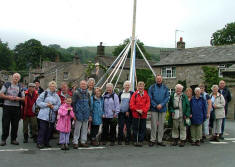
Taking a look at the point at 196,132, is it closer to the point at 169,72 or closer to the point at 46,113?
the point at 46,113

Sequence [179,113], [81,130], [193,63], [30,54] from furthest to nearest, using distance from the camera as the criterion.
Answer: [30,54] → [193,63] → [179,113] → [81,130]

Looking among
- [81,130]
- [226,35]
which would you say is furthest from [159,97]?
[226,35]

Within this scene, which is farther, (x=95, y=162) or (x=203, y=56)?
A: (x=203, y=56)

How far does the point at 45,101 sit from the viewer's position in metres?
6.75

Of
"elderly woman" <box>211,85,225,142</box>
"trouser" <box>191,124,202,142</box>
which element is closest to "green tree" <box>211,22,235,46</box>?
"elderly woman" <box>211,85,225,142</box>

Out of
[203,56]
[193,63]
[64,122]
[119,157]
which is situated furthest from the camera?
[203,56]

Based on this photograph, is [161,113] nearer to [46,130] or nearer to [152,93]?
[152,93]

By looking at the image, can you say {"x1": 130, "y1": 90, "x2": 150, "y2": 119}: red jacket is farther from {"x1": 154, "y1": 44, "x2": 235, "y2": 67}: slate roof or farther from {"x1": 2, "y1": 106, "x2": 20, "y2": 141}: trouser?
{"x1": 154, "y1": 44, "x2": 235, "y2": 67}: slate roof

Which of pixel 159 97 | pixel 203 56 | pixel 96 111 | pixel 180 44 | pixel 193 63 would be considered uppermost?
pixel 180 44

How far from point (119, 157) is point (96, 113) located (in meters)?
1.60

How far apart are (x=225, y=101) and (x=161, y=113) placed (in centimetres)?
316

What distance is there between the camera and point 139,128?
7.41 meters

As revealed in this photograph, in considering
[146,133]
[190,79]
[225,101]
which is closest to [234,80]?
[190,79]

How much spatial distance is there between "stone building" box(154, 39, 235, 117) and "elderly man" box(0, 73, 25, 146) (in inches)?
777
